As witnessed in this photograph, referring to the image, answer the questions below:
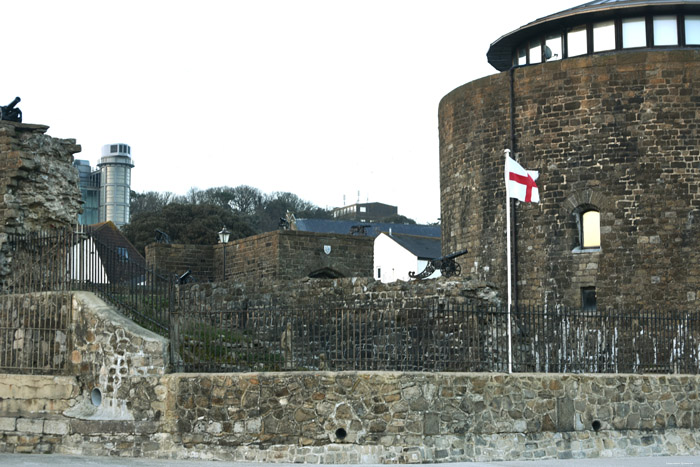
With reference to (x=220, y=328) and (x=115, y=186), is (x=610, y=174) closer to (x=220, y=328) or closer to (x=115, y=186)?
(x=220, y=328)

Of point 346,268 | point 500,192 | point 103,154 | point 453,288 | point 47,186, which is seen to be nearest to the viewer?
point 47,186

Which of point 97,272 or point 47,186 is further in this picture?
point 47,186

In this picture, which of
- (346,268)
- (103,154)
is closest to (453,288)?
(346,268)

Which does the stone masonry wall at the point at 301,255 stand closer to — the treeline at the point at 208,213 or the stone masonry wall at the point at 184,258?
the stone masonry wall at the point at 184,258

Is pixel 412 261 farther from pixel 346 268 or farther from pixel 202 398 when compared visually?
pixel 202 398

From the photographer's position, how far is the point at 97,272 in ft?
50.3

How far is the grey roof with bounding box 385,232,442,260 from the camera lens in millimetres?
60088

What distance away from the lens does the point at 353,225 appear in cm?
7000

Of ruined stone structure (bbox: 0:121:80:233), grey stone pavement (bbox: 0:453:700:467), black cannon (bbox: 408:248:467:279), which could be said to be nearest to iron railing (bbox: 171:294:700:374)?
grey stone pavement (bbox: 0:453:700:467)

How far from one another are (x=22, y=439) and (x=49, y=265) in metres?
2.88

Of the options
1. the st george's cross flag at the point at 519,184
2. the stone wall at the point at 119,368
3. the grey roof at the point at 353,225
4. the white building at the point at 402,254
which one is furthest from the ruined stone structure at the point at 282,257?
the grey roof at the point at 353,225

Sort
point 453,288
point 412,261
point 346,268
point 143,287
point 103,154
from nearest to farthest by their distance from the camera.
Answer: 1. point 143,287
2. point 453,288
3. point 346,268
4. point 412,261
5. point 103,154

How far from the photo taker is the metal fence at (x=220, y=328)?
14.5 meters

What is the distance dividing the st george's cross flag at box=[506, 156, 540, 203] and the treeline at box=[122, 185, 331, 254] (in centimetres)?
4286
